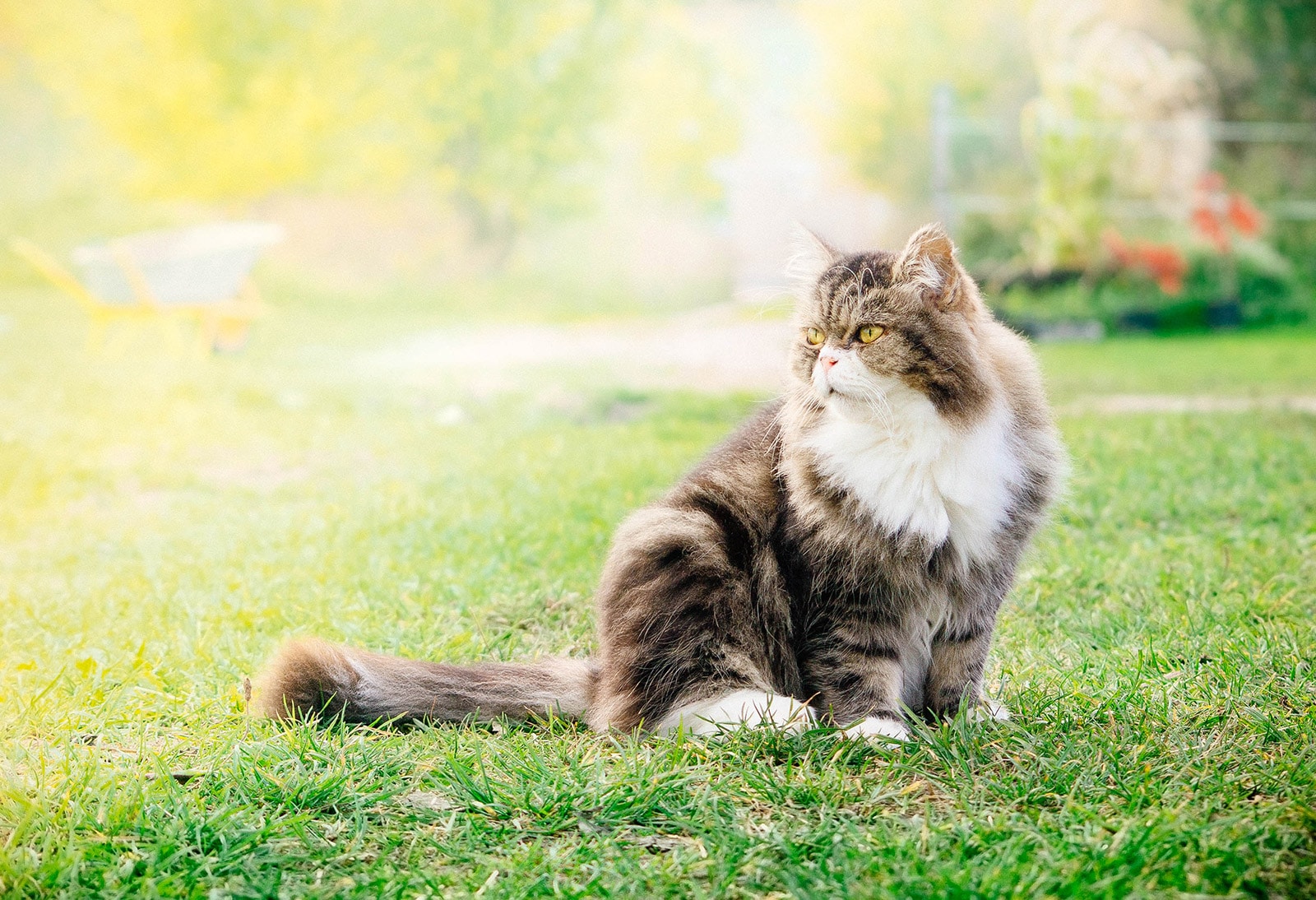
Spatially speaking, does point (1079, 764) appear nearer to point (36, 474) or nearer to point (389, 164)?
point (36, 474)

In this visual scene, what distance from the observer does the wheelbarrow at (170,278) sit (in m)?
7.00

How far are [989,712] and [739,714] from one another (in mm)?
469

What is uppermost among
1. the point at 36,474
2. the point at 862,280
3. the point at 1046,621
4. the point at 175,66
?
the point at 175,66

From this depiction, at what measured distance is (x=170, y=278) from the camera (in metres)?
7.12

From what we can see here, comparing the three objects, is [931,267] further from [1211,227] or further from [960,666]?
[1211,227]

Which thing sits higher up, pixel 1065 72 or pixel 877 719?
pixel 1065 72

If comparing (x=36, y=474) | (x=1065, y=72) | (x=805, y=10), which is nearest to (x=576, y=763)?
(x=36, y=474)

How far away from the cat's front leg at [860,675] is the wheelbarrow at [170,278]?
621 cm

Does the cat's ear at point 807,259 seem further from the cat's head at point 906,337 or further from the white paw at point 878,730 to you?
the white paw at point 878,730

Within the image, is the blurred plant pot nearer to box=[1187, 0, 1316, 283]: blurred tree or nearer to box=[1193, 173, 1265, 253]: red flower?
box=[1193, 173, 1265, 253]: red flower

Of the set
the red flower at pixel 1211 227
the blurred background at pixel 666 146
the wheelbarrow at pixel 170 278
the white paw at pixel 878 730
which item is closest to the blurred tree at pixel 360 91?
the blurred background at pixel 666 146

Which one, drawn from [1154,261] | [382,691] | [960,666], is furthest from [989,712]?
[1154,261]

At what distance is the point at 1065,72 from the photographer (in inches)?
384

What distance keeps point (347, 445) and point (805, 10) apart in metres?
7.81
